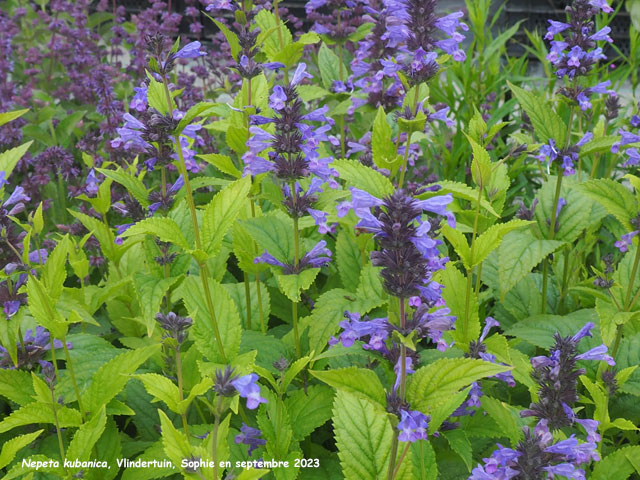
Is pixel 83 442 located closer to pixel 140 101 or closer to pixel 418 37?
pixel 140 101

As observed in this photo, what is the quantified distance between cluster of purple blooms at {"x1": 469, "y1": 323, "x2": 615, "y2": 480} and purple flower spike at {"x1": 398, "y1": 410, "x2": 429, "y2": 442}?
9.1 inches

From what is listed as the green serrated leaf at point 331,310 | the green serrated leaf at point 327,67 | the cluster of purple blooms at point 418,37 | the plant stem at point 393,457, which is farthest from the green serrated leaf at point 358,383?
the green serrated leaf at point 327,67

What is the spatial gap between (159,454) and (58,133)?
119 inches

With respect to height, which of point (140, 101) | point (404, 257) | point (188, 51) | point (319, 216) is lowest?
point (319, 216)

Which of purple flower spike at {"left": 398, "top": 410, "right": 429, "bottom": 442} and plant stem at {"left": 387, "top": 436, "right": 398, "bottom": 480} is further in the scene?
plant stem at {"left": 387, "top": 436, "right": 398, "bottom": 480}

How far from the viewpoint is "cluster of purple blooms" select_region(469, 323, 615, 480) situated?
1.51 m

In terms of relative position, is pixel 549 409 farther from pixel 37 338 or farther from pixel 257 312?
pixel 37 338

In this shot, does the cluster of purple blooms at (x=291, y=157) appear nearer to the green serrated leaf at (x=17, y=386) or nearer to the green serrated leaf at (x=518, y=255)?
the green serrated leaf at (x=518, y=255)

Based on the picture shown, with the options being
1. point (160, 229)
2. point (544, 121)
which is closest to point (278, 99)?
point (160, 229)

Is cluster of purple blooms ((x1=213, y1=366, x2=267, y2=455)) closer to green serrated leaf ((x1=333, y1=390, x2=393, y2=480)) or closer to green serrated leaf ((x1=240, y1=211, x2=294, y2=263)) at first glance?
green serrated leaf ((x1=333, y1=390, x2=393, y2=480))

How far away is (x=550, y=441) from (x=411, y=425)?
0.38 m

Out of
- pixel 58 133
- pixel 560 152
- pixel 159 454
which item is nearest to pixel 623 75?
pixel 560 152

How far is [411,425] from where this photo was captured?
4.81ft

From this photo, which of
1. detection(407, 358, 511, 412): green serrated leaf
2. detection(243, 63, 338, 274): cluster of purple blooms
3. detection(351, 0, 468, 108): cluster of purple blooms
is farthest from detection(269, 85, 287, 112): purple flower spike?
detection(407, 358, 511, 412): green serrated leaf
